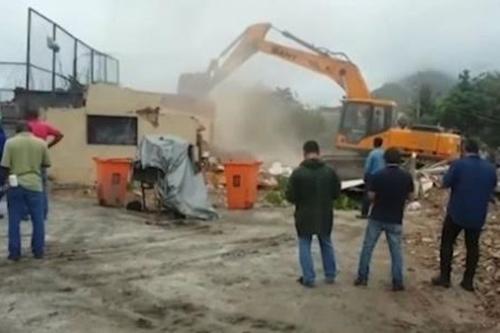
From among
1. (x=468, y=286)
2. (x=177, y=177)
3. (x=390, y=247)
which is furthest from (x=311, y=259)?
(x=177, y=177)

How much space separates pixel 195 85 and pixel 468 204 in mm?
22598

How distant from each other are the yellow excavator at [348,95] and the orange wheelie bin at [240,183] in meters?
8.50

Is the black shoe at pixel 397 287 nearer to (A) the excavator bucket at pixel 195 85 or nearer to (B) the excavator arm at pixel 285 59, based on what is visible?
(B) the excavator arm at pixel 285 59

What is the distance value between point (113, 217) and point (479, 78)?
50456 mm

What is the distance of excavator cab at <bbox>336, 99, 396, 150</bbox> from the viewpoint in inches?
1082

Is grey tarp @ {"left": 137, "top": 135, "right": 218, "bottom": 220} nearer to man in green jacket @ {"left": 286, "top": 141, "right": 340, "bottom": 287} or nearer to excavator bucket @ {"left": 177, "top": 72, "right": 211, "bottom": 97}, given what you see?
man in green jacket @ {"left": 286, "top": 141, "right": 340, "bottom": 287}

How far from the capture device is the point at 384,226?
10.1 meters

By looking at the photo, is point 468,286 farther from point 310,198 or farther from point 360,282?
point 310,198

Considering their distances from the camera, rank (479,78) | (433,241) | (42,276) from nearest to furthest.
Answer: (42,276)
(433,241)
(479,78)

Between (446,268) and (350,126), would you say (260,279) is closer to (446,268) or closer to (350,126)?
(446,268)

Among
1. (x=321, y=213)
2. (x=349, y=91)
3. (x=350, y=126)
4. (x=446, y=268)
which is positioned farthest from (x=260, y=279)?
(x=349, y=91)

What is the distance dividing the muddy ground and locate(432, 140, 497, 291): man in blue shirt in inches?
11.9

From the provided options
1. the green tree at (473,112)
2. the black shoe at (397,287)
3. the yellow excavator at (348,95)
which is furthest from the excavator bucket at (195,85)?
the green tree at (473,112)

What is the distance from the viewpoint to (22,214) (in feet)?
35.6
